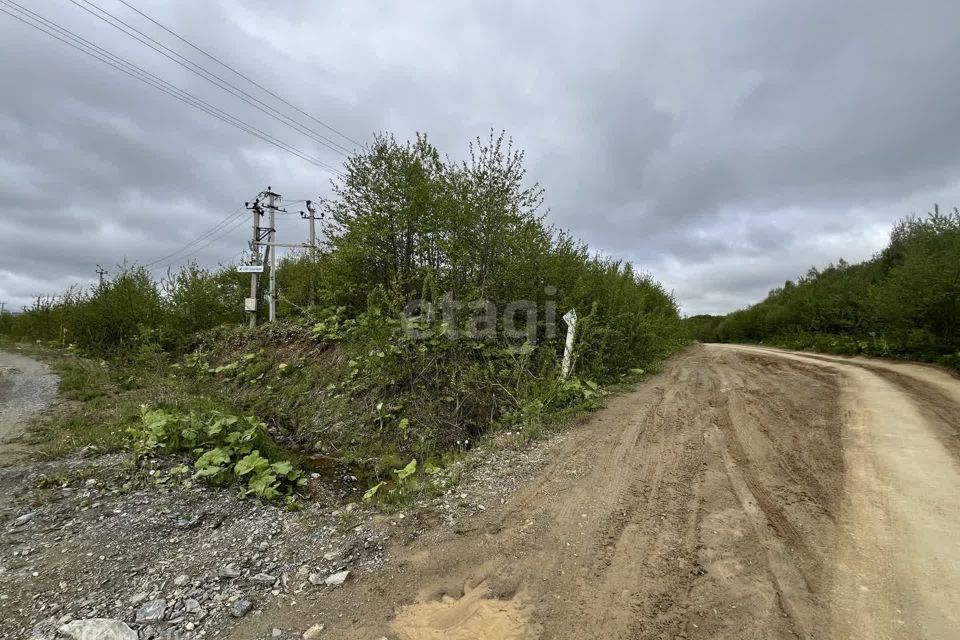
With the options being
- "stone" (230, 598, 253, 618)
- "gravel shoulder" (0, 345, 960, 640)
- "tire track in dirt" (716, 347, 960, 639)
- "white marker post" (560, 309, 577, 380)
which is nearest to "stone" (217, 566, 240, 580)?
"gravel shoulder" (0, 345, 960, 640)

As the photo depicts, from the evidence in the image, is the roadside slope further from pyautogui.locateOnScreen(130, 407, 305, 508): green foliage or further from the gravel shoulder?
pyautogui.locateOnScreen(130, 407, 305, 508): green foliage

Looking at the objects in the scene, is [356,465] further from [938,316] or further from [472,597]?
[938,316]

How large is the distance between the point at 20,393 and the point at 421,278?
28.8 ft

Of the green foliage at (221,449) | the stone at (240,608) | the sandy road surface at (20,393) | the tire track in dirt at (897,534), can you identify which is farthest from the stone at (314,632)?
the sandy road surface at (20,393)

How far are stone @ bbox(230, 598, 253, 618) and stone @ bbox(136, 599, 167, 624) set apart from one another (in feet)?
1.29

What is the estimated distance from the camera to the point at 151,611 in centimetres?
243

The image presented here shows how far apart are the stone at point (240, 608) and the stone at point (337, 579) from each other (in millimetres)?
457

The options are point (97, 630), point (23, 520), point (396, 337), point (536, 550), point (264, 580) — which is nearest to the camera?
point (97, 630)

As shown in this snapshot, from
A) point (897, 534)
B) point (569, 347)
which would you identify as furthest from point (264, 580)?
point (569, 347)

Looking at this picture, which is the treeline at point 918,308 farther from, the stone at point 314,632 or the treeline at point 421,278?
the stone at point 314,632

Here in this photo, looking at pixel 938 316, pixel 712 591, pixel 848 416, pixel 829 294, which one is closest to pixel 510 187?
pixel 848 416

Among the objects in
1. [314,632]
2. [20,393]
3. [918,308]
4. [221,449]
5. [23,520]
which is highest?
[918,308]

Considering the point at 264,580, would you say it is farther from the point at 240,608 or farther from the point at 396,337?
the point at 396,337

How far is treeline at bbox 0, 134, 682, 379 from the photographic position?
9.06 meters
